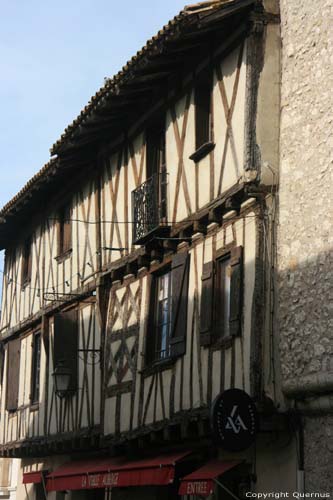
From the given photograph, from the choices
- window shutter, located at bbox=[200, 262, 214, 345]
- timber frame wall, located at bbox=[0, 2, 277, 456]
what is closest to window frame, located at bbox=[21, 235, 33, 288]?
timber frame wall, located at bbox=[0, 2, 277, 456]

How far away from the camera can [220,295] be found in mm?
12977

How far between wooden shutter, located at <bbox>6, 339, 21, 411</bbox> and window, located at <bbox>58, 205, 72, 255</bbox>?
2961mm

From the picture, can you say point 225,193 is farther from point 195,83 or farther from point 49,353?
point 49,353

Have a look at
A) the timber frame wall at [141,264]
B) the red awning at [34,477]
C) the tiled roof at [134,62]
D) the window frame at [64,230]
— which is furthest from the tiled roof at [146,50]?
the red awning at [34,477]

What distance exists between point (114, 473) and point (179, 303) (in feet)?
9.18

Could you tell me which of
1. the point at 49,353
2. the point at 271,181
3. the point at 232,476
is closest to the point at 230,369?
the point at 232,476

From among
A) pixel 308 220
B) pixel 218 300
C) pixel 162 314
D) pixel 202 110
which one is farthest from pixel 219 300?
pixel 202 110

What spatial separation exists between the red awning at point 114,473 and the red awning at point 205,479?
74 centimetres

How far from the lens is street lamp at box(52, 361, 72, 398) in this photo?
1762 cm

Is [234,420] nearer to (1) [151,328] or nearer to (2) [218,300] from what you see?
(2) [218,300]

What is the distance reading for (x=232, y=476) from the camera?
12719mm

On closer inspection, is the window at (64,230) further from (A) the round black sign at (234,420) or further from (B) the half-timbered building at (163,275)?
(A) the round black sign at (234,420)

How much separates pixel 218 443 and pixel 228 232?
2.93 m

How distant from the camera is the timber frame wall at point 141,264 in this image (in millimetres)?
12414
